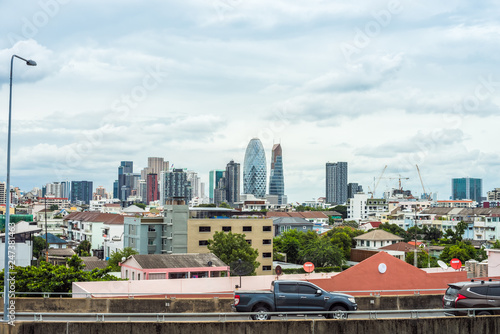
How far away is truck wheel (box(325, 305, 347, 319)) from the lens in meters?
17.1

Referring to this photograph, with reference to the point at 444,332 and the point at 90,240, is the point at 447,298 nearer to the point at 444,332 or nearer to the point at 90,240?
the point at 444,332

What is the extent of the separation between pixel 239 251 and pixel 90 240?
238ft

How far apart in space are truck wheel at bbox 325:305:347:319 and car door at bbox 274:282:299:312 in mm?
1150

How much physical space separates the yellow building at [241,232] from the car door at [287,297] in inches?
2044

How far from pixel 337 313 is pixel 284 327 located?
2013 millimetres

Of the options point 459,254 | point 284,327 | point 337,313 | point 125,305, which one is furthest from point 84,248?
point 284,327

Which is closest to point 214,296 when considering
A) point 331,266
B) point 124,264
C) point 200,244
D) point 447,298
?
point 447,298

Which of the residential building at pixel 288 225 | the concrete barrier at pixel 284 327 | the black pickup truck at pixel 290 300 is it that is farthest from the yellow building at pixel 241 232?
the residential building at pixel 288 225

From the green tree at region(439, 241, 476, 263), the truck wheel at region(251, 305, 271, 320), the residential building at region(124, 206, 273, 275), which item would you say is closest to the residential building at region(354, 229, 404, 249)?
the green tree at region(439, 241, 476, 263)

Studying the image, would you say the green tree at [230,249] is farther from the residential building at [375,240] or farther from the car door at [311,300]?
the residential building at [375,240]

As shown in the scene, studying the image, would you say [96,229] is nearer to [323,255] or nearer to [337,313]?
[323,255]

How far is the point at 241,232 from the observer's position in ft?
240

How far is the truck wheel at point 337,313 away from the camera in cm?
1706

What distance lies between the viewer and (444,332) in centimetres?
1700
